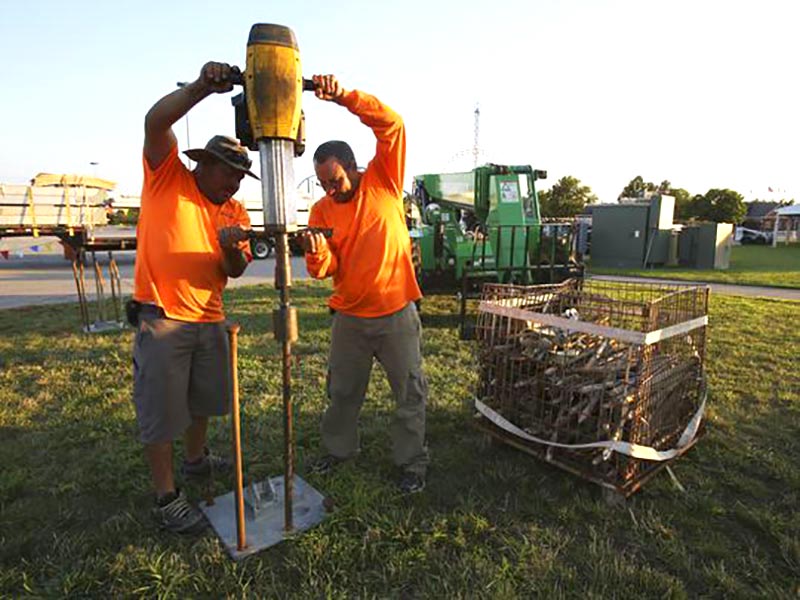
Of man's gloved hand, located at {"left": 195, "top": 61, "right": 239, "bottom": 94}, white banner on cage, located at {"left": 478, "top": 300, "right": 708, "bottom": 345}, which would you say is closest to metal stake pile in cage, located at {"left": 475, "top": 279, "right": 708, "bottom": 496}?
white banner on cage, located at {"left": 478, "top": 300, "right": 708, "bottom": 345}

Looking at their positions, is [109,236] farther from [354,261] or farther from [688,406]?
[688,406]

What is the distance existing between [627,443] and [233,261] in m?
2.39

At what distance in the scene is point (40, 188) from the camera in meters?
14.4

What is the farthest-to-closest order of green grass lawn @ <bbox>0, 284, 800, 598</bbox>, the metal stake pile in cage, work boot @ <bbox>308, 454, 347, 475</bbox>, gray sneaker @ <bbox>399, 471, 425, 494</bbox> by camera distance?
work boot @ <bbox>308, 454, 347, 475</bbox>
gray sneaker @ <bbox>399, 471, 425, 494</bbox>
the metal stake pile in cage
green grass lawn @ <bbox>0, 284, 800, 598</bbox>

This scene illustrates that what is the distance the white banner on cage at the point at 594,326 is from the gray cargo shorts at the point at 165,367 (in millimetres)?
1856

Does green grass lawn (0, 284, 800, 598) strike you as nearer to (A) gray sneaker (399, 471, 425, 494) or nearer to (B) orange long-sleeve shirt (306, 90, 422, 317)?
(A) gray sneaker (399, 471, 425, 494)

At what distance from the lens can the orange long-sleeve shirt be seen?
106 inches

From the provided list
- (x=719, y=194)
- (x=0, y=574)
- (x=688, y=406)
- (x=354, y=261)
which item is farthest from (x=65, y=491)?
(x=719, y=194)

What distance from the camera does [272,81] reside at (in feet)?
6.10

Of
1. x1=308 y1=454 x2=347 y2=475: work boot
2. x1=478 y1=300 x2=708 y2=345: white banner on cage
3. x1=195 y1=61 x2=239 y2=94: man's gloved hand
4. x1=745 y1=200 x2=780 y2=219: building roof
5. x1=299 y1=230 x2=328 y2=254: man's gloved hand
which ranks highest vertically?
x1=745 y1=200 x2=780 y2=219: building roof

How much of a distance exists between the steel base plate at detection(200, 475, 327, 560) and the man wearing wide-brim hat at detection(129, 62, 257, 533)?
122mm

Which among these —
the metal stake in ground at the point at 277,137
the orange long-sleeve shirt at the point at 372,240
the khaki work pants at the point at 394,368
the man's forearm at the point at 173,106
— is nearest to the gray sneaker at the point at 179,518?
the metal stake in ground at the point at 277,137

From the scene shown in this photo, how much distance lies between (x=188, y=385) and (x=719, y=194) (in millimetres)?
50607

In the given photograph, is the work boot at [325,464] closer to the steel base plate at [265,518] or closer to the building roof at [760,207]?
the steel base plate at [265,518]
